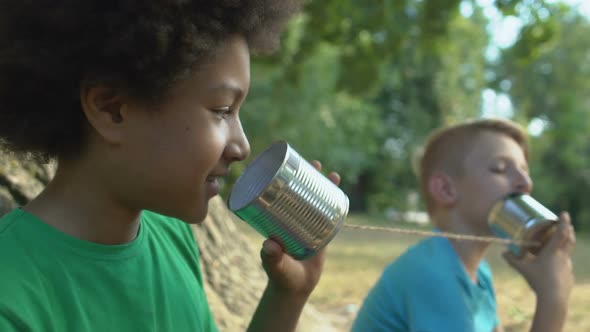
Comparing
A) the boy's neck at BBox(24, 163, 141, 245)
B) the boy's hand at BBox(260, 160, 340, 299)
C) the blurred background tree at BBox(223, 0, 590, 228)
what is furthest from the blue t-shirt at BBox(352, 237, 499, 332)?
the blurred background tree at BBox(223, 0, 590, 228)

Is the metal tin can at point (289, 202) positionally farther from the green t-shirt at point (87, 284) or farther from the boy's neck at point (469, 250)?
the boy's neck at point (469, 250)

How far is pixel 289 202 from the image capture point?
1.58 m

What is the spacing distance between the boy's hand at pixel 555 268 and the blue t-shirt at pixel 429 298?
296mm

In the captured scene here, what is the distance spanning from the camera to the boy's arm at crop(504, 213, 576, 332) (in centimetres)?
259

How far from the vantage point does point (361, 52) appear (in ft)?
22.2

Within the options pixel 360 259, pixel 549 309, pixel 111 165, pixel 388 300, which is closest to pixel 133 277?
pixel 111 165

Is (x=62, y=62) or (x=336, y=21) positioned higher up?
(x=62, y=62)

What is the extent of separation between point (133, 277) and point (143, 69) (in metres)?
0.52

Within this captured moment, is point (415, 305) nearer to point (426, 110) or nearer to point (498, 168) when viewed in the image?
point (498, 168)

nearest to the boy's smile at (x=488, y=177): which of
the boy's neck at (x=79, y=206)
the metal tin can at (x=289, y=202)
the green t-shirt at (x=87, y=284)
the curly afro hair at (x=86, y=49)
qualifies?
the metal tin can at (x=289, y=202)

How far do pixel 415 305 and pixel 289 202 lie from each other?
52.9 inches

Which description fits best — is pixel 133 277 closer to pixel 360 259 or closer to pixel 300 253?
pixel 300 253

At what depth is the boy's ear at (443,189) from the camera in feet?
10.4

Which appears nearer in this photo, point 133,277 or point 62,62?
point 62,62
